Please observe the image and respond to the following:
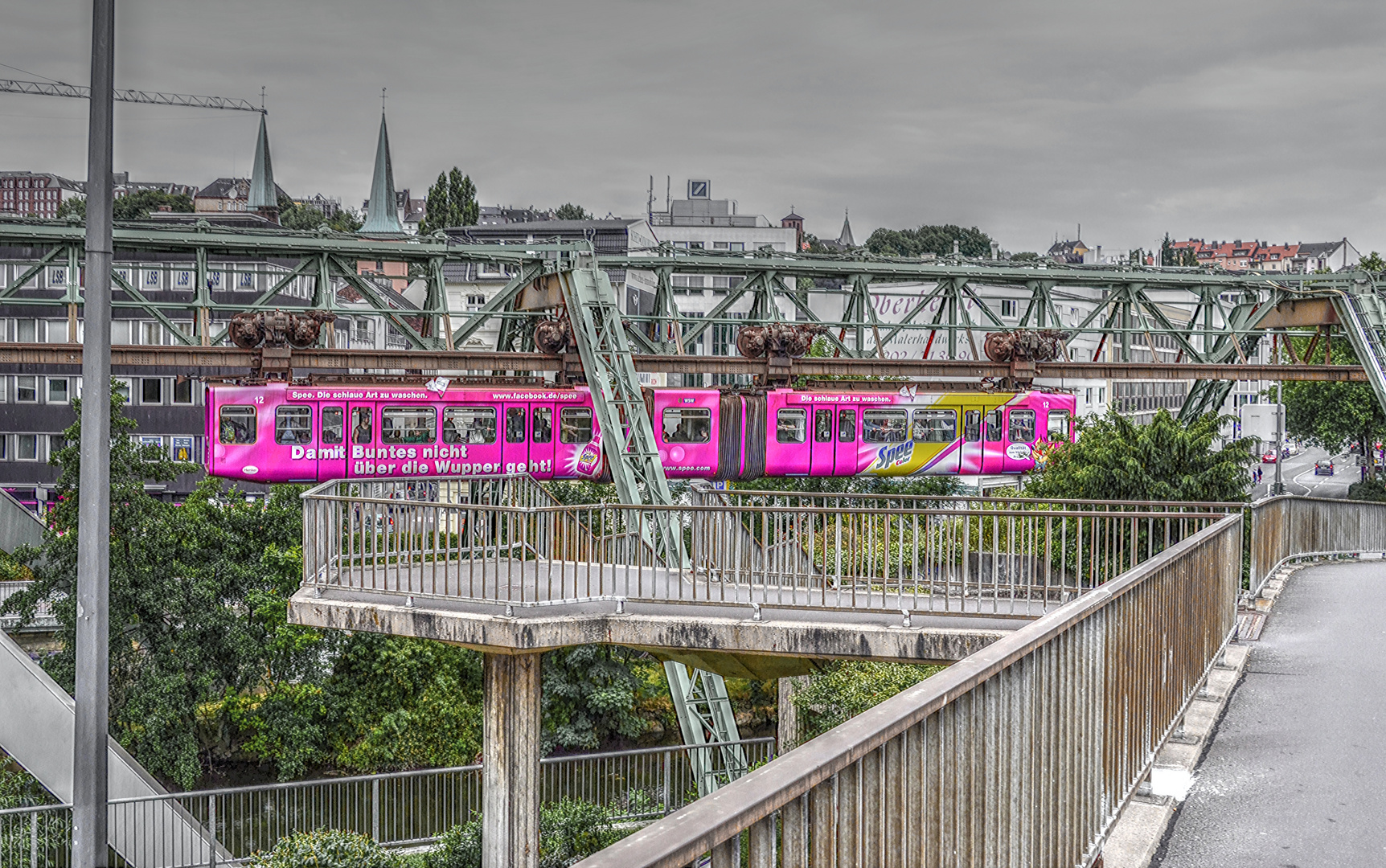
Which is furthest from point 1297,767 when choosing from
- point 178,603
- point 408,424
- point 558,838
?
point 178,603

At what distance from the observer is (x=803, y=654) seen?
11188 millimetres

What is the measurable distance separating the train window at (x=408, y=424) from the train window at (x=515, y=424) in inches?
61.9

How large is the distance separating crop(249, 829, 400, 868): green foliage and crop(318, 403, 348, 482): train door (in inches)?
319

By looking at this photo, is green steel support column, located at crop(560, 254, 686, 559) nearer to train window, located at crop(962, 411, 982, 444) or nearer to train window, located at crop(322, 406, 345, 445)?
train window, located at crop(322, 406, 345, 445)

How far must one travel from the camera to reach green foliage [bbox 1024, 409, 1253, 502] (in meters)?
18.5

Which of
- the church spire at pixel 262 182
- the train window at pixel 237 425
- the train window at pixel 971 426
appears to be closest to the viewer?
the train window at pixel 237 425

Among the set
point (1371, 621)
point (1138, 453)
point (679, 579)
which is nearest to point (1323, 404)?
point (1138, 453)

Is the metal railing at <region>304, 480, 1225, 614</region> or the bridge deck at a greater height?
the metal railing at <region>304, 480, 1225, 614</region>

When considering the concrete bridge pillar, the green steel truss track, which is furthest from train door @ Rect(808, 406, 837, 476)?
the concrete bridge pillar

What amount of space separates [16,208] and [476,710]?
516 ft

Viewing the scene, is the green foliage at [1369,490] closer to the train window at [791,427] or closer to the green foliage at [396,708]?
the train window at [791,427]

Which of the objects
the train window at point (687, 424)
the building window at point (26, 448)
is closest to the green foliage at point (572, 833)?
the train window at point (687, 424)

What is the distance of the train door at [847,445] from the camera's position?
29.0m

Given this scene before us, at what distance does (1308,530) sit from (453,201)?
9112cm
